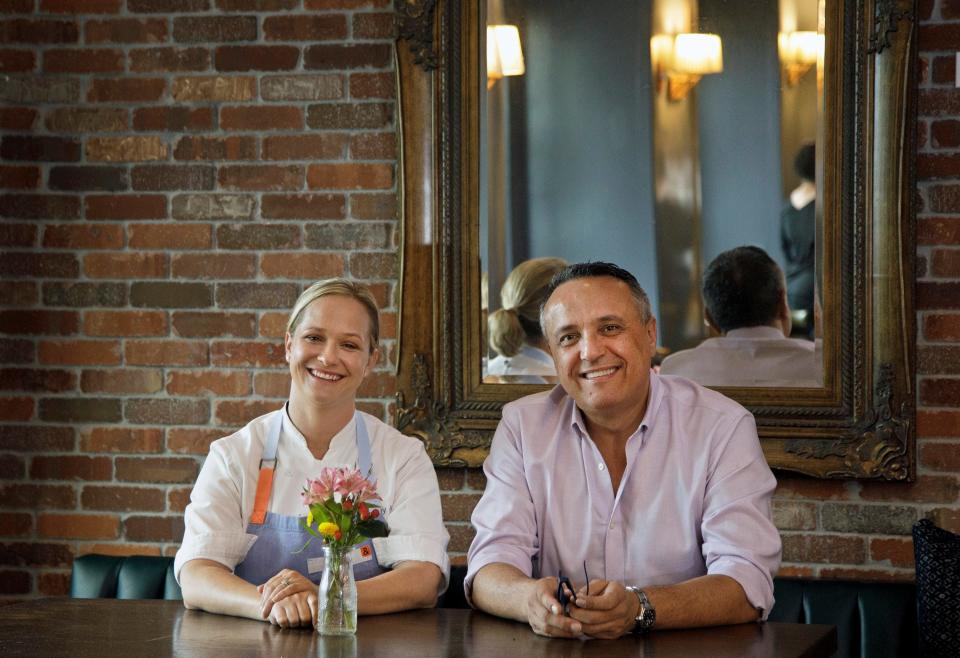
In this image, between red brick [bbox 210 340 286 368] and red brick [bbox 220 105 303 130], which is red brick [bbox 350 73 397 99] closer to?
red brick [bbox 220 105 303 130]

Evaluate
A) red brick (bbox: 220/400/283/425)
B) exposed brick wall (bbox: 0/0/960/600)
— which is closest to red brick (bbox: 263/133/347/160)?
exposed brick wall (bbox: 0/0/960/600)

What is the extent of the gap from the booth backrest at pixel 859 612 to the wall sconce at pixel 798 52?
128cm

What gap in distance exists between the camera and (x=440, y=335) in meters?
3.30

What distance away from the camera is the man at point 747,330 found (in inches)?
123

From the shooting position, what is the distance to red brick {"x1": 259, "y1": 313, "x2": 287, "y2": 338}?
343cm

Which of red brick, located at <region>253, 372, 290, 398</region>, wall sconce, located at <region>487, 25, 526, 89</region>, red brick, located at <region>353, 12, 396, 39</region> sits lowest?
red brick, located at <region>253, 372, 290, 398</region>

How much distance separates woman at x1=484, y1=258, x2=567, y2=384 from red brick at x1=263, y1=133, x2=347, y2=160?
2.02ft

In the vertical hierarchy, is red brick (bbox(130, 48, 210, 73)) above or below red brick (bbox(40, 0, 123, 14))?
below

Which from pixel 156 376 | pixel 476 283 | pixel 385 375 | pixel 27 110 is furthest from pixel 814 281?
pixel 27 110

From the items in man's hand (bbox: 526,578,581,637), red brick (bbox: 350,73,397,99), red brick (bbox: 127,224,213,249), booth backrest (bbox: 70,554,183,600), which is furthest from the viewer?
red brick (bbox: 127,224,213,249)

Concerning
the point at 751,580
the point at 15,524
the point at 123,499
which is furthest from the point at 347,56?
the point at 751,580

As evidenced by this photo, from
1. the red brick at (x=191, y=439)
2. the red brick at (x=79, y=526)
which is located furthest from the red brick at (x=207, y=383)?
the red brick at (x=79, y=526)

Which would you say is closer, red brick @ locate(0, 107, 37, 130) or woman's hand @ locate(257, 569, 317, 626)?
woman's hand @ locate(257, 569, 317, 626)

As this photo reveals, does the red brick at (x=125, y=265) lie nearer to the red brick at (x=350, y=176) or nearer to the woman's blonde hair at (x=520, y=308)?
the red brick at (x=350, y=176)
